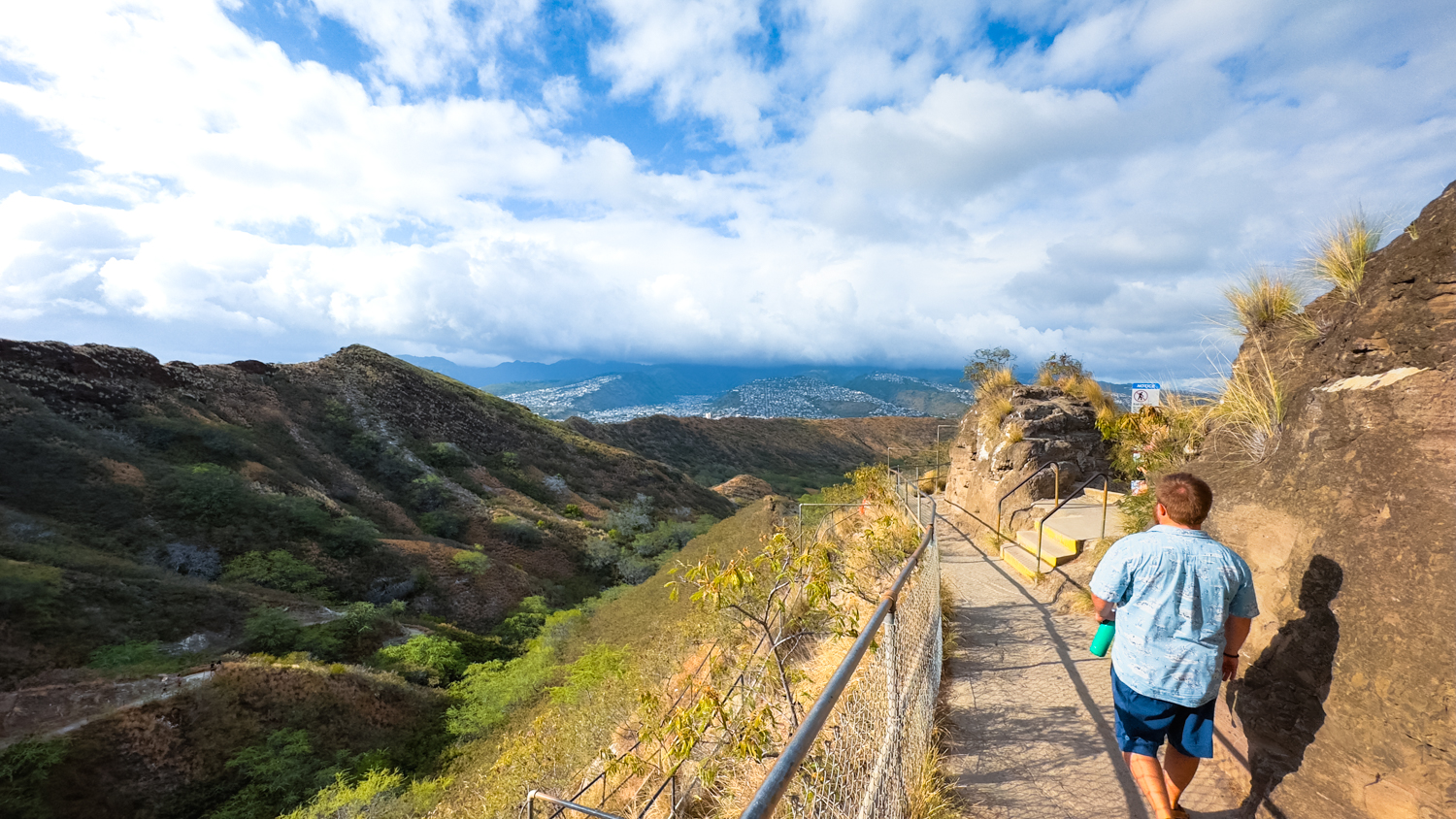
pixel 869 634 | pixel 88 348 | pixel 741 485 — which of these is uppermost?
pixel 88 348

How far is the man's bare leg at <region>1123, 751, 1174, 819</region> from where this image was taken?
2570mm

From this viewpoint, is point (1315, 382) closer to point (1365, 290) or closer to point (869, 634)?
point (1365, 290)

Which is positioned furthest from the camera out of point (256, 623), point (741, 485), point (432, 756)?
point (741, 485)

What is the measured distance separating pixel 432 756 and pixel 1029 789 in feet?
47.8

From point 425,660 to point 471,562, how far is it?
7181 mm

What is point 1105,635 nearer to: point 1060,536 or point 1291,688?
point 1291,688

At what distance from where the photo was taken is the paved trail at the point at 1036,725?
3.23m

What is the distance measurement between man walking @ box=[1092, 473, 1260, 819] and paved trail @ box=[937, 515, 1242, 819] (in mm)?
704

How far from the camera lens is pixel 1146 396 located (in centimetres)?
996

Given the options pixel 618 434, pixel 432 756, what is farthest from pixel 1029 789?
pixel 618 434

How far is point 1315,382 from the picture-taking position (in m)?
3.30

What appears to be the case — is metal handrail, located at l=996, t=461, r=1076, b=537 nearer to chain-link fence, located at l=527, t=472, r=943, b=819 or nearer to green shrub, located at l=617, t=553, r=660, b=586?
chain-link fence, located at l=527, t=472, r=943, b=819

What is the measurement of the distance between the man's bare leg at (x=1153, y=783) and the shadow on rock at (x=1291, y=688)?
0.64 metres

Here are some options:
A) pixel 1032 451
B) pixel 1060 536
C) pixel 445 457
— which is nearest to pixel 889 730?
pixel 1060 536
